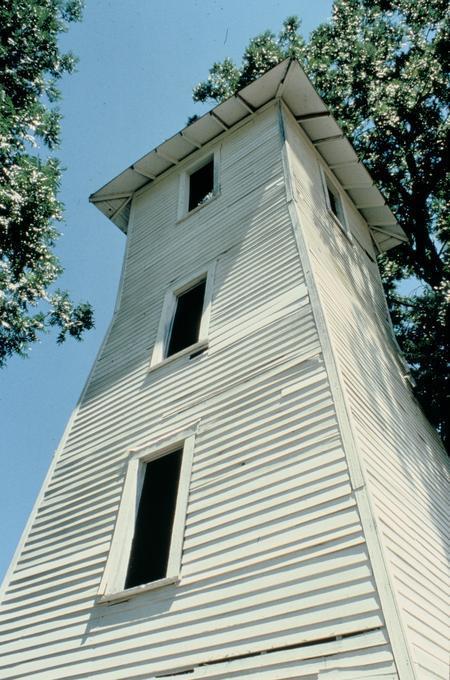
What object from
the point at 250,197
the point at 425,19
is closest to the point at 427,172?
the point at 425,19

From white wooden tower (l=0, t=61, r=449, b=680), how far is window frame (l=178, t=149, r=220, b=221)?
16cm

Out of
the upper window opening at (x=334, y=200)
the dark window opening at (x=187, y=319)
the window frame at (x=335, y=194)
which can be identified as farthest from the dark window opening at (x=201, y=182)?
the dark window opening at (x=187, y=319)

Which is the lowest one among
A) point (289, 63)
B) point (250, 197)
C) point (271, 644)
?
point (271, 644)

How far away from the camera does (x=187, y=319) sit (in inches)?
321

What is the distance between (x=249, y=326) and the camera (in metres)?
6.54

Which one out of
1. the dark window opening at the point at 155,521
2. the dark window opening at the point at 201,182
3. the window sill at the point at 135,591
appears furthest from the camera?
the dark window opening at the point at 201,182

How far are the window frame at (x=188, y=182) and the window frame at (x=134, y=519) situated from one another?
18.1ft

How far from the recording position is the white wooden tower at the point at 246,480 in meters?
3.81

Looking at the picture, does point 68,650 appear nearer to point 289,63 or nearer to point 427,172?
point 289,63

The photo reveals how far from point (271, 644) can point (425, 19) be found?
18.9 meters

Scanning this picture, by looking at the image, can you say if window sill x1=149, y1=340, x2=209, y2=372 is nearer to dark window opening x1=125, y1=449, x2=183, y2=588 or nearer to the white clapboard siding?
dark window opening x1=125, y1=449, x2=183, y2=588

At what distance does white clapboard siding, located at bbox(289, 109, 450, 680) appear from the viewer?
4.03 metres

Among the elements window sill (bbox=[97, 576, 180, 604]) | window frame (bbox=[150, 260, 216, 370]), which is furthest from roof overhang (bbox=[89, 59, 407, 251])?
window sill (bbox=[97, 576, 180, 604])

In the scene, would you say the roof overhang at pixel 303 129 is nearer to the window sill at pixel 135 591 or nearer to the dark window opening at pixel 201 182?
the dark window opening at pixel 201 182
